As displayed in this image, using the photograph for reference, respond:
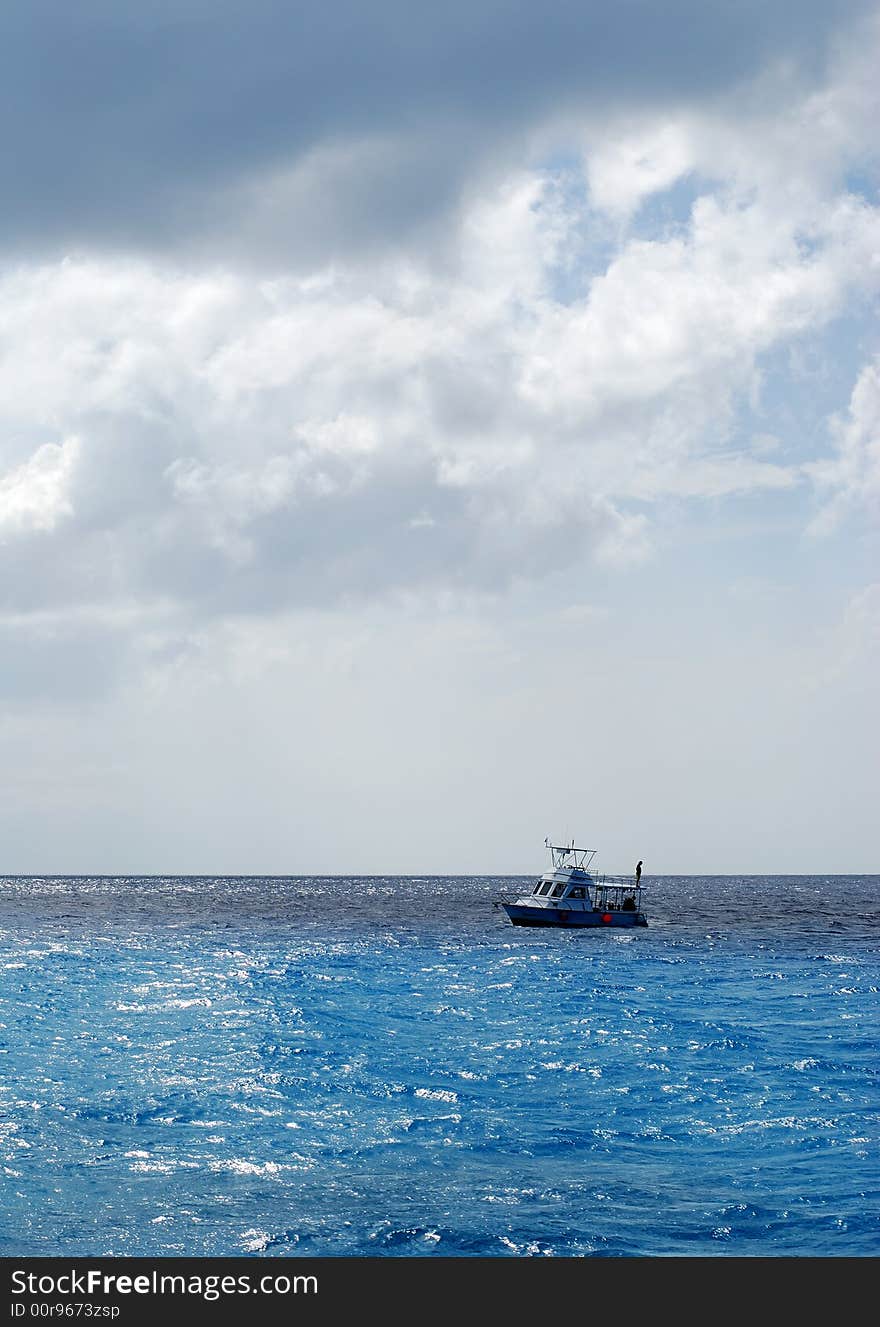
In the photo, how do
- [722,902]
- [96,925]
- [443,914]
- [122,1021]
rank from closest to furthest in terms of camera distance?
[122,1021]
[96,925]
[443,914]
[722,902]

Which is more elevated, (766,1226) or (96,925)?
(766,1226)

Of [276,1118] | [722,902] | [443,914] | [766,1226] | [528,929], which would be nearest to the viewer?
[766,1226]

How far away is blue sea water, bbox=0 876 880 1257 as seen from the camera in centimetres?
2005

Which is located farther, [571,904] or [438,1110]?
[571,904]

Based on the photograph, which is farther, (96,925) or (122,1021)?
(96,925)

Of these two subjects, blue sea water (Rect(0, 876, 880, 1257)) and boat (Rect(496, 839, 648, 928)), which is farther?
boat (Rect(496, 839, 648, 928))

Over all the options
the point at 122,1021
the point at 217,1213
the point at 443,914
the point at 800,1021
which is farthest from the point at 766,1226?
the point at 443,914

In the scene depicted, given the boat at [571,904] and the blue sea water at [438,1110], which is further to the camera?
the boat at [571,904]

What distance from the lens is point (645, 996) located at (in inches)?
2119

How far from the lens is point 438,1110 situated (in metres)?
29.7

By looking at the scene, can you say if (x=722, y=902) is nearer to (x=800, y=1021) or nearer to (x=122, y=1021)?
(x=800, y=1021)

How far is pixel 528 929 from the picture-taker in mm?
102375

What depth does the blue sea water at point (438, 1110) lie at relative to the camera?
65.8 ft

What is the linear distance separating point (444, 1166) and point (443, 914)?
361ft
